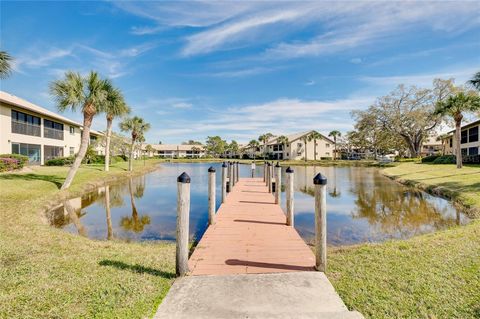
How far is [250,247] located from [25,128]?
108ft

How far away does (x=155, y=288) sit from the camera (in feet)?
14.2

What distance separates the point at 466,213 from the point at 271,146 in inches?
3155

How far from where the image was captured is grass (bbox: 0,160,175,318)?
3.73 metres

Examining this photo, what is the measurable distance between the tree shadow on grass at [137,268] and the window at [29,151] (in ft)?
97.6

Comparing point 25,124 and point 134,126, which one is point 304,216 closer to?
point 25,124

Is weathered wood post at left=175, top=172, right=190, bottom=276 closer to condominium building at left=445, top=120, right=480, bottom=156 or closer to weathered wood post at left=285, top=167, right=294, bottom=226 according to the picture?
weathered wood post at left=285, top=167, right=294, bottom=226

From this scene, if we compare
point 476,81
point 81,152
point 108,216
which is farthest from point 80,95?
point 476,81

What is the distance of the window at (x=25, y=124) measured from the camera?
2703cm

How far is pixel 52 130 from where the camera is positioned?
3469 cm

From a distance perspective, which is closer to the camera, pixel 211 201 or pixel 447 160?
pixel 211 201

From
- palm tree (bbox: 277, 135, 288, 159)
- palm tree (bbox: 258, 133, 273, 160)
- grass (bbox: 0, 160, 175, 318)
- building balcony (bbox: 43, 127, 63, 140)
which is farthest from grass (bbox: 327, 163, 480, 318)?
palm tree (bbox: 258, 133, 273, 160)

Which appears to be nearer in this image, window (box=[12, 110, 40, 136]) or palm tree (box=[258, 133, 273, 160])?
window (box=[12, 110, 40, 136])

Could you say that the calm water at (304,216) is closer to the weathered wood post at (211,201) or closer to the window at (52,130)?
the weathered wood post at (211,201)

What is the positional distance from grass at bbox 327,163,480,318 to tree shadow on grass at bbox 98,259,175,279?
2962 millimetres
